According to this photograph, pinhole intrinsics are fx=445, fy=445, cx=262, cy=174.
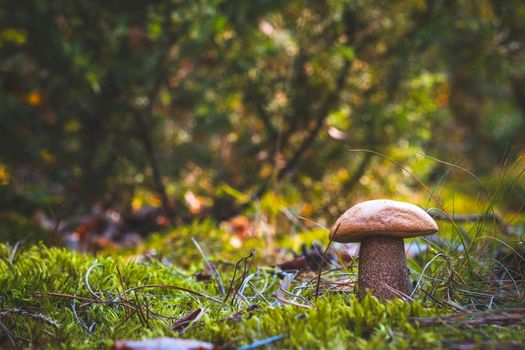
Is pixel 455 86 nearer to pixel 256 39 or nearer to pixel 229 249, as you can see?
pixel 256 39

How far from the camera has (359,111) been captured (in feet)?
12.5

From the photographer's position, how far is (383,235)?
4.77 ft

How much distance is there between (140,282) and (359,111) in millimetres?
2576

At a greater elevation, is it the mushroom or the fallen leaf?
the mushroom

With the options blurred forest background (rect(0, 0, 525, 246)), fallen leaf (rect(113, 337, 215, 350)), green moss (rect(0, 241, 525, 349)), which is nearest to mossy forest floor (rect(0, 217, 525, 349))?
green moss (rect(0, 241, 525, 349))

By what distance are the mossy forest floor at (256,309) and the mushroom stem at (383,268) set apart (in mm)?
59

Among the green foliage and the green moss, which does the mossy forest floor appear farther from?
the green foliage

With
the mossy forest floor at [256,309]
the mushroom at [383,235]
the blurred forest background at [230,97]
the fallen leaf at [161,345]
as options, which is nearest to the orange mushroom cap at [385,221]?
the mushroom at [383,235]

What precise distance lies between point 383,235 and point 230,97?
2491 mm

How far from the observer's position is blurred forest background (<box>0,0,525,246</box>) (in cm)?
346

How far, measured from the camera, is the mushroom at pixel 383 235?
1.34m

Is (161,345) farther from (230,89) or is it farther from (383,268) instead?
(230,89)

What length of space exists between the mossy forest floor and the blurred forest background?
161cm

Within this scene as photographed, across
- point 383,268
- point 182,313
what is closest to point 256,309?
point 182,313
